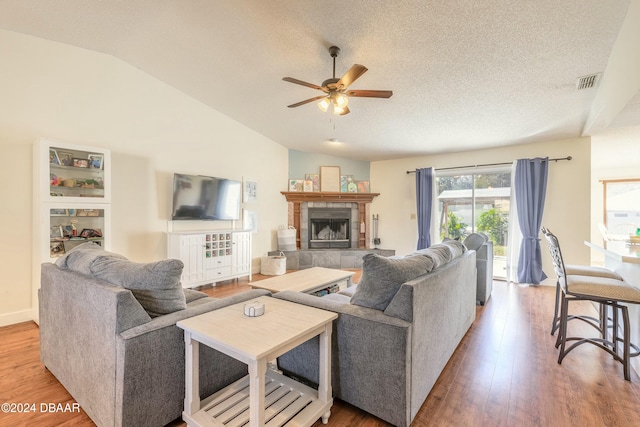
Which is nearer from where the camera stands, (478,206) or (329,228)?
(478,206)

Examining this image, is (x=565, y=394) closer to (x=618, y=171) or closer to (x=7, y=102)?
(x=7, y=102)

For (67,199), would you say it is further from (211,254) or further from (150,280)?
(150,280)

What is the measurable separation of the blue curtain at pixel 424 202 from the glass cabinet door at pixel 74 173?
5.12 metres

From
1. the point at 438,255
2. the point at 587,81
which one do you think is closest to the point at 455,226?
the point at 587,81

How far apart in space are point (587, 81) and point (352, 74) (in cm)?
243

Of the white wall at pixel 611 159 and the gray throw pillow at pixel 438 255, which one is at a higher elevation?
the white wall at pixel 611 159

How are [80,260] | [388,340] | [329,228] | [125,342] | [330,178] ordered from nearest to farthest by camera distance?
[125,342] < [388,340] < [80,260] < [330,178] < [329,228]

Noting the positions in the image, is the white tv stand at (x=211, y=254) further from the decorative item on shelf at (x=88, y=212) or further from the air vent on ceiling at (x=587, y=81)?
the air vent on ceiling at (x=587, y=81)

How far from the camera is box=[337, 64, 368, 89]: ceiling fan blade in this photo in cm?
224

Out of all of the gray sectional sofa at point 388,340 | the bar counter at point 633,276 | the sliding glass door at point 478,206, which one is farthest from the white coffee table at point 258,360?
the sliding glass door at point 478,206

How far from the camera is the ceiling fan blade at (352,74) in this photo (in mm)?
2242

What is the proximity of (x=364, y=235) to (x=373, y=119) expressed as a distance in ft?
9.69

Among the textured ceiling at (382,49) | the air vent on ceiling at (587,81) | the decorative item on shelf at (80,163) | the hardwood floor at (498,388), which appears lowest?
the hardwood floor at (498,388)

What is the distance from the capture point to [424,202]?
225 inches
